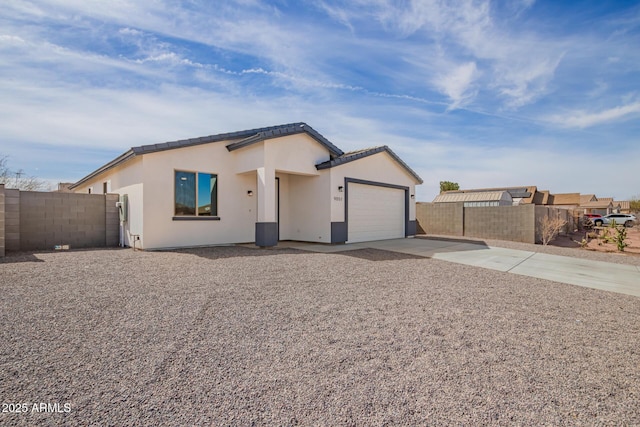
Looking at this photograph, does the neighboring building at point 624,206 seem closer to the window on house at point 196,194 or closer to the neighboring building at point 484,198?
the neighboring building at point 484,198

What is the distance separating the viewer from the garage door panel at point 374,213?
1332 cm

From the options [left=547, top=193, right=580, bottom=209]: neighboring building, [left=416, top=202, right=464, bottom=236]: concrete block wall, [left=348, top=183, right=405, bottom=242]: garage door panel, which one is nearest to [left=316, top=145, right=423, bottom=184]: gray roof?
[left=348, top=183, right=405, bottom=242]: garage door panel

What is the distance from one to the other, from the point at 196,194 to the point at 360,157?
660 centimetres

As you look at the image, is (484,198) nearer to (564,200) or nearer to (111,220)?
(564,200)

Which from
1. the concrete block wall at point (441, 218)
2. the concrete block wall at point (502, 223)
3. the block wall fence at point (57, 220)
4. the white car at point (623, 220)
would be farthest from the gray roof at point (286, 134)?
the white car at point (623, 220)

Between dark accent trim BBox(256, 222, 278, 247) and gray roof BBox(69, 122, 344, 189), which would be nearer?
gray roof BBox(69, 122, 344, 189)

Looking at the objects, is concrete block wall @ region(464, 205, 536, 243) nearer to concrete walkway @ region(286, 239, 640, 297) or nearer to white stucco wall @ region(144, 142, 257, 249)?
concrete walkway @ region(286, 239, 640, 297)

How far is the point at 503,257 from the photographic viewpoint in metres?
9.88

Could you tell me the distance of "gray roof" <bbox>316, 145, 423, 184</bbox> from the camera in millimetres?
12167

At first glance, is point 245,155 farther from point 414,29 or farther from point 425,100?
point 425,100

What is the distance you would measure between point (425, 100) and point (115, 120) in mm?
12439

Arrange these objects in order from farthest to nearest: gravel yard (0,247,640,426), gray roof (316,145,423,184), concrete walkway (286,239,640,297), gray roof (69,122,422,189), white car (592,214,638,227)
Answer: white car (592,214,638,227) → gray roof (316,145,423,184) → gray roof (69,122,422,189) → concrete walkway (286,239,640,297) → gravel yard (0,247,640,426)

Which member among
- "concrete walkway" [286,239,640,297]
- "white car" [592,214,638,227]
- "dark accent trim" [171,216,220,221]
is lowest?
"concrete walkway" [286,239,640,297]

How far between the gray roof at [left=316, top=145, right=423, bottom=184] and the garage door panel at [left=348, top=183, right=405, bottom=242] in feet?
3.77
